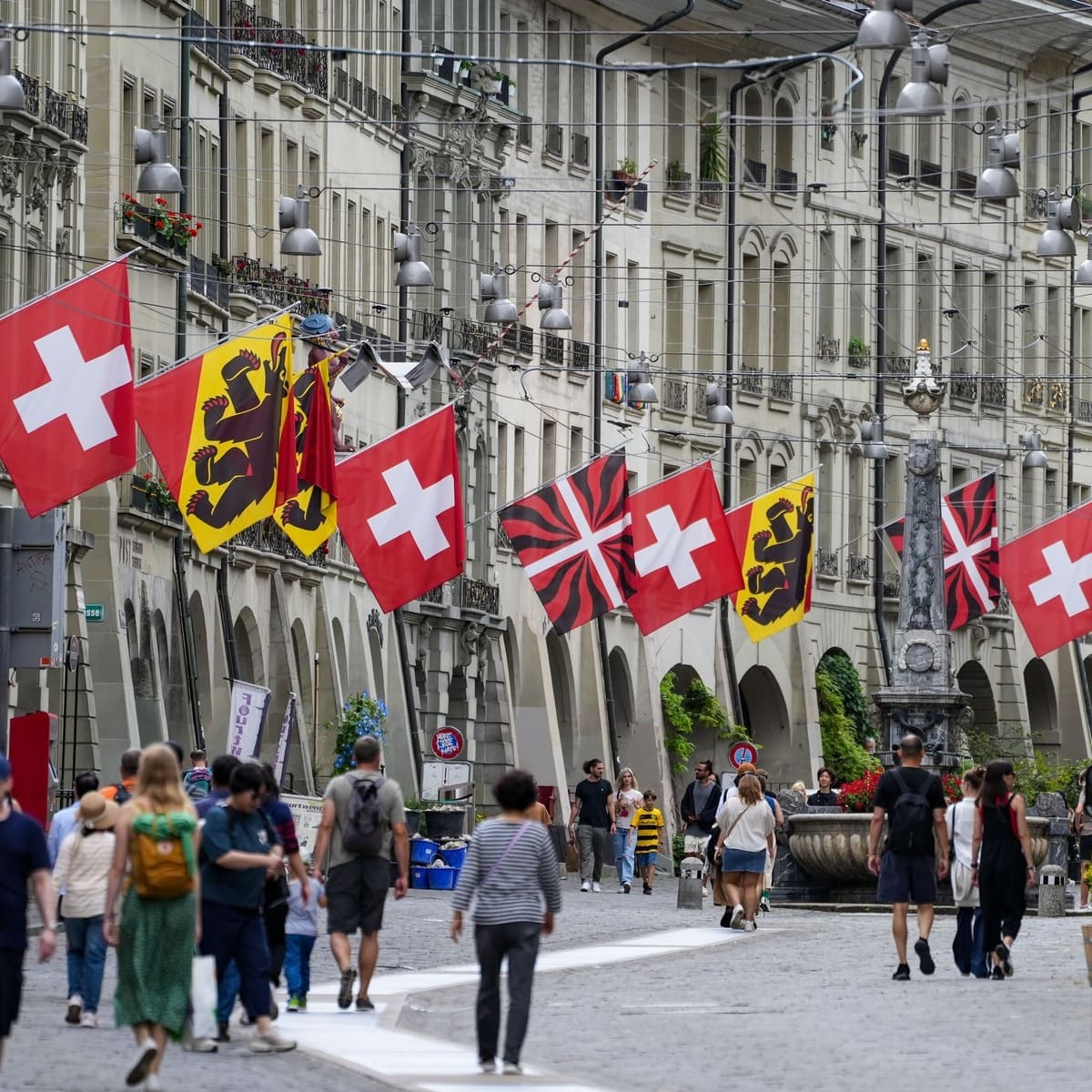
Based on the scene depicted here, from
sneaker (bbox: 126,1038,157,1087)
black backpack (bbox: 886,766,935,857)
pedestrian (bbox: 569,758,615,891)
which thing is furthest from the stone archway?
sneaker (bbox: 126,1038,157,1087)

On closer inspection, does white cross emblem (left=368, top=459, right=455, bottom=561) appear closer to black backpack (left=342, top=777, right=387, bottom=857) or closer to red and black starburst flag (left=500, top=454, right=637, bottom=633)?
red and black starburst flag (left=500, top=454, right=637, bottom=633)

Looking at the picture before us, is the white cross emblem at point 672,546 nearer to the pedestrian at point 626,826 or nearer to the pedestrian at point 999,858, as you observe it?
the pedestrian at point 626,826

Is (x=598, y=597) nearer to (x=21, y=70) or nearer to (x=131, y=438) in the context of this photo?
(x=21, y=70)

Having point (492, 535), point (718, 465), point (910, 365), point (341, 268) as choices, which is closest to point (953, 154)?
point (910, 365)

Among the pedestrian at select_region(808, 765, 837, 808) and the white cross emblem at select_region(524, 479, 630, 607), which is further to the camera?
the white cross emblem at select_region(524, 479, 630, 607)

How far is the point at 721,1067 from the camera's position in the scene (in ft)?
63.3

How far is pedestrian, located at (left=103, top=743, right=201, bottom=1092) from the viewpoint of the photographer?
17297 mm

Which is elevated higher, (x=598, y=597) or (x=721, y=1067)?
(x=598, y=597)

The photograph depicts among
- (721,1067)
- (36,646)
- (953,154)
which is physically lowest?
(721,1067)

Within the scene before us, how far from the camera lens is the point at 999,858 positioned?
1041 inches

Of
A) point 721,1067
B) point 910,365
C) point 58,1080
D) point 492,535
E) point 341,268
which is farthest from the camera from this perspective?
point 910,365

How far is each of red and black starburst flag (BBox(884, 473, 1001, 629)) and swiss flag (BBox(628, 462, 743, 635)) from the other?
33.5ft

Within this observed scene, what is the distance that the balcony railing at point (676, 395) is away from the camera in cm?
7294

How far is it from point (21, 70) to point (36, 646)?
53.9 feet
